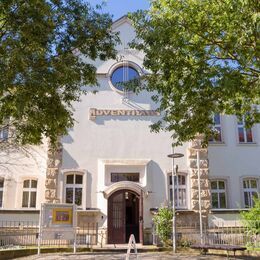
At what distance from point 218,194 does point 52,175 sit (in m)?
8.38

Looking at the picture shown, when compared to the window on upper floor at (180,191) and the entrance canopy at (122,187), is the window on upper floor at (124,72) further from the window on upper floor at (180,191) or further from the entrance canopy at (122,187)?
the window on upper floor at (180,191)

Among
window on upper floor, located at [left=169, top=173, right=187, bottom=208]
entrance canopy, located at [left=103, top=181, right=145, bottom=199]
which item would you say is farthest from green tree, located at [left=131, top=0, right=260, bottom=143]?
window on upper floor, located at [left=169, top=173, right=187, bottom=208]

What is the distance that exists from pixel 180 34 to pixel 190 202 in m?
9.61

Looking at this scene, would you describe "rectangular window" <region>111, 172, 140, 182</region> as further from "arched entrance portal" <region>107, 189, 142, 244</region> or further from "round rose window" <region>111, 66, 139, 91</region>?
"round rose window" <region>111, 66, 139, 91</region>

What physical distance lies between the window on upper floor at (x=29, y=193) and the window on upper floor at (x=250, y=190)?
1058 cm

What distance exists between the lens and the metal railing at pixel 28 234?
17.1m

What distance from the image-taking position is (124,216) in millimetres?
18500

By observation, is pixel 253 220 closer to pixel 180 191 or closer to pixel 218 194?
pixel 218 194

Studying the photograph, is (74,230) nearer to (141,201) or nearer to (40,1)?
(141,201)

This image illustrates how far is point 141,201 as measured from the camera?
18.4 m

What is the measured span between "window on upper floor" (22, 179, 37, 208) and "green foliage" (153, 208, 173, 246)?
6.18m

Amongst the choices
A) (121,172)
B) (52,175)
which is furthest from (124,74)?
(52,175)

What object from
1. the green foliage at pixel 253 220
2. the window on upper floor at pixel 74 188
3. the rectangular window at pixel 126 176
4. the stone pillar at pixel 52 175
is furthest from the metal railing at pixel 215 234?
the stone pillar at pixel 52 175

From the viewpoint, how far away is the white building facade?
18.5 m
